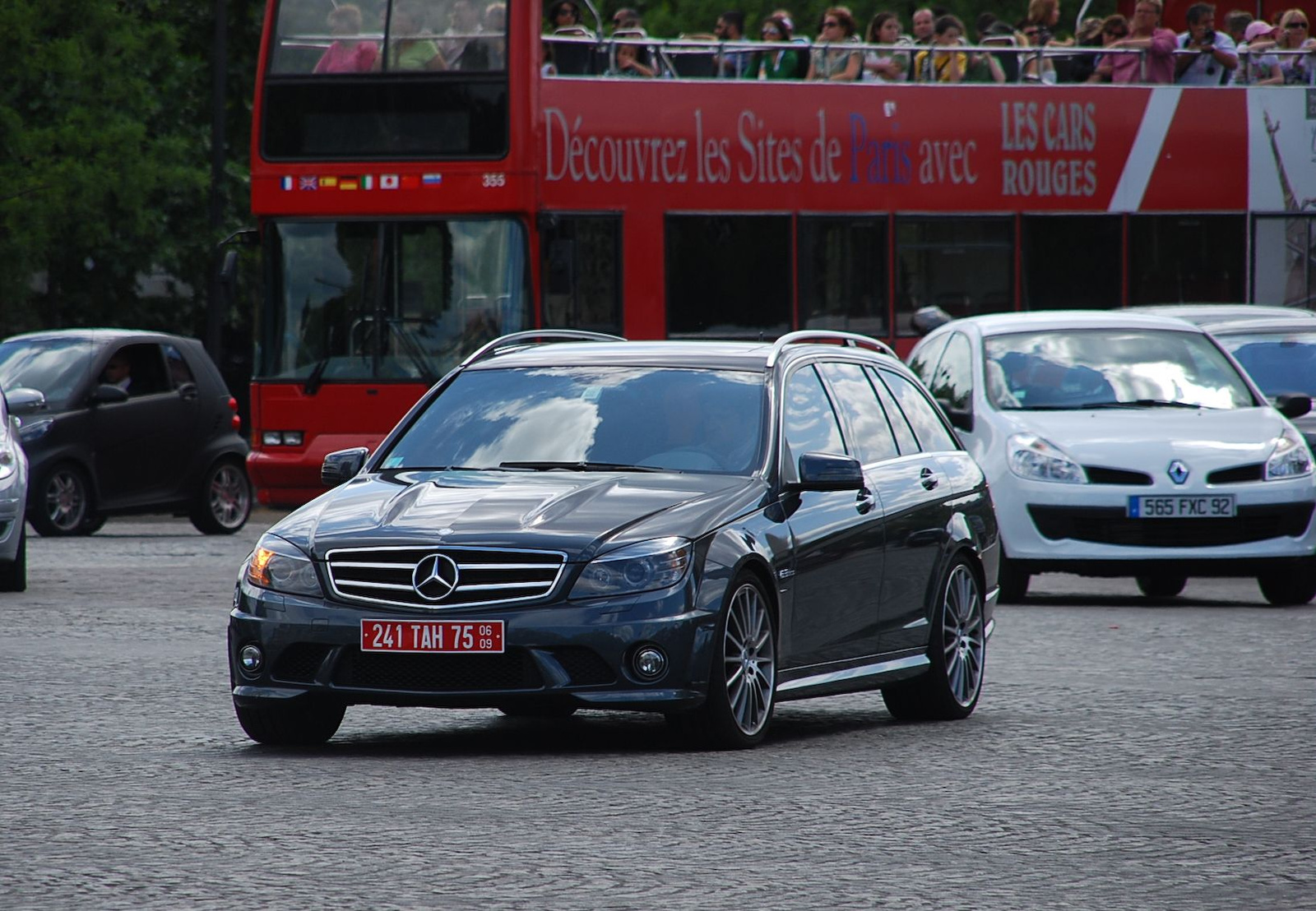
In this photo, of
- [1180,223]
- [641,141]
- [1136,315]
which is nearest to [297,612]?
[1136,315]

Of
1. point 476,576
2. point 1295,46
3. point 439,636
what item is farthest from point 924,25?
point 439,636

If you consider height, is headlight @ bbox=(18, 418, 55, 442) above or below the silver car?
below

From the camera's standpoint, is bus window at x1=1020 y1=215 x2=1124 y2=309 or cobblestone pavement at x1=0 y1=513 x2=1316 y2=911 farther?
bus window at x1=1020 y1=215 x2=1124 y2=309

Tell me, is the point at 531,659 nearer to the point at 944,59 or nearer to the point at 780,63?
the point at 780,63

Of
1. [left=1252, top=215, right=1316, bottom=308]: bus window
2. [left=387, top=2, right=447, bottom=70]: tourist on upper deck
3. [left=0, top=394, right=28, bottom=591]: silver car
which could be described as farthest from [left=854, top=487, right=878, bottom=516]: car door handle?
[left=1252, top=215, right=1316, bottom=308]: bus window

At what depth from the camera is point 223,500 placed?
24812 millimetres

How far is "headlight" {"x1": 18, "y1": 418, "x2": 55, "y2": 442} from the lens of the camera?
22.6 m

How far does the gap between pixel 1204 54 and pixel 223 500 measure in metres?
10.0

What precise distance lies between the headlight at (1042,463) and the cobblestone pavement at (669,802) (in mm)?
3370

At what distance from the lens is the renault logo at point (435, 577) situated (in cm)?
872

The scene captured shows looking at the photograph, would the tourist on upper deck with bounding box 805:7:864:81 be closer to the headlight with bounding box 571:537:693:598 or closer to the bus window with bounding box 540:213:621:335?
the bus window with bounding box 540:213:621:335

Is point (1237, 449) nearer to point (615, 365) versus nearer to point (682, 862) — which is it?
point (615, 365)

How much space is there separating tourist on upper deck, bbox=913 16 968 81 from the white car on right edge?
23.6 ft

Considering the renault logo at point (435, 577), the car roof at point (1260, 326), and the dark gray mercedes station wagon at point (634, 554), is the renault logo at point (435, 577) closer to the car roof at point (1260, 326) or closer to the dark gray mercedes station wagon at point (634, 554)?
the dark gray mercedes station wagon at point (634, 554)
